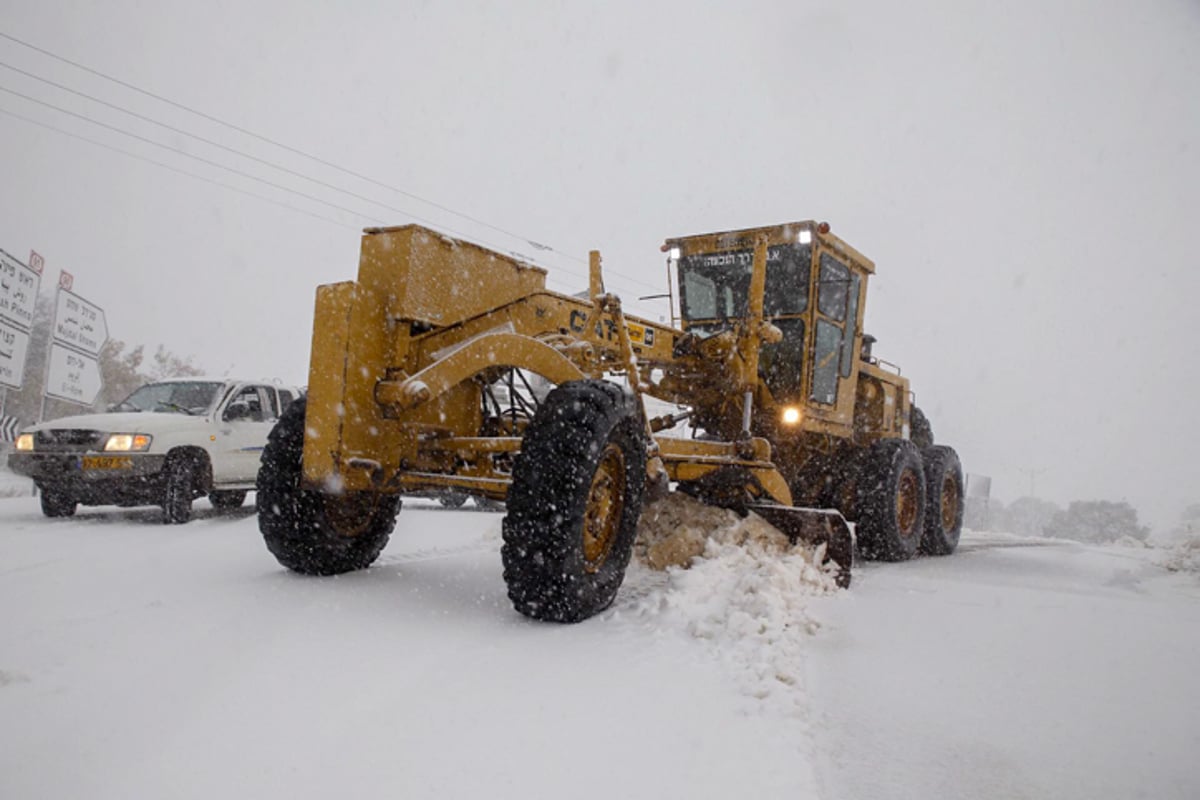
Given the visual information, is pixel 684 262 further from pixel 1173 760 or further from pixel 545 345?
pixel 1173 760

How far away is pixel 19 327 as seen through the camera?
39.1 feet

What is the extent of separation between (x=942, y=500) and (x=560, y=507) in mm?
6596

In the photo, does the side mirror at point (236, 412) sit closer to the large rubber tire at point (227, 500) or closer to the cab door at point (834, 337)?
the large rubber tire at point (227, 500)

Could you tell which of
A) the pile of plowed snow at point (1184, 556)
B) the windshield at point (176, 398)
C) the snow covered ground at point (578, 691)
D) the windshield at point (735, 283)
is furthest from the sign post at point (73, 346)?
the pile of plowed snow at point (1184, 556)

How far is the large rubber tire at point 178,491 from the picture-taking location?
7.92m

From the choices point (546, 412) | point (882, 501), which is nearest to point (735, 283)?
point (882, 501)

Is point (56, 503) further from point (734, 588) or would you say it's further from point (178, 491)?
point (734, 588)

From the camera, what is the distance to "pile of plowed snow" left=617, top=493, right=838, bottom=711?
125 inches

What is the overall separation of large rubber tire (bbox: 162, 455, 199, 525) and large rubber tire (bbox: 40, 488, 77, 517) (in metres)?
0.97

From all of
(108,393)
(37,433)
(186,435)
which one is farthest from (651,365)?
(108,393)

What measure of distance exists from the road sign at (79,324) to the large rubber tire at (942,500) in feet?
46.6

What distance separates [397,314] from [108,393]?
101ft

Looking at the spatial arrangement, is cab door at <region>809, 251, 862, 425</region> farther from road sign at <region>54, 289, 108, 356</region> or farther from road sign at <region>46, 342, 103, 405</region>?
road sign at <region>54, 289, 108, 356</region>

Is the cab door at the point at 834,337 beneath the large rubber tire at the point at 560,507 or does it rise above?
above
